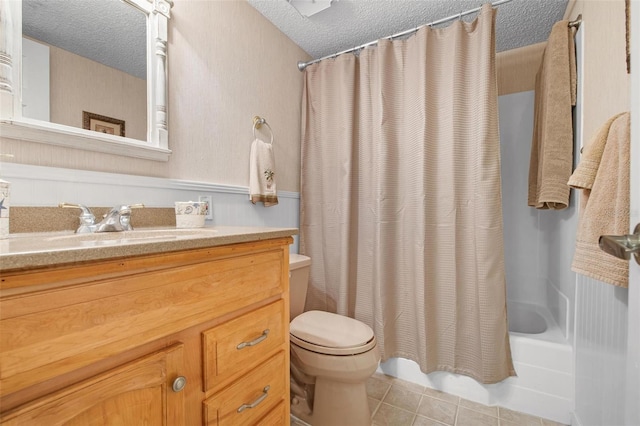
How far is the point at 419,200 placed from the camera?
1.60 meters

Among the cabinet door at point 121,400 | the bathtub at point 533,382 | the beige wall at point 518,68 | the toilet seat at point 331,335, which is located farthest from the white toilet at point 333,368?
the beige wall at point 518,68

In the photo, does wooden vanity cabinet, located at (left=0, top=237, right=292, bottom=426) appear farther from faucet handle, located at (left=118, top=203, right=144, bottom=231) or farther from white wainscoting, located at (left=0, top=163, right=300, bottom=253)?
white wainscoting, located at (left=0, top=163, right=300, bottom=253)

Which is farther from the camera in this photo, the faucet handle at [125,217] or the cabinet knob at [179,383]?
the faucet handle at [125,217]

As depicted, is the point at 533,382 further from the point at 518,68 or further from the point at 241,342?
the point at 518,68

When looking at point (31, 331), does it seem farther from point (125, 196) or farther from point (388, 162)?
point (388, 162)

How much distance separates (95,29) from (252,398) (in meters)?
1.37

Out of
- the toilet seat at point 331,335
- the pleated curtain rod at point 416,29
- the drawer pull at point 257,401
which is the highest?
the pleated curtain rod at point 416,29

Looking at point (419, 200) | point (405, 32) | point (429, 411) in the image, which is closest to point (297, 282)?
point (419, 200)

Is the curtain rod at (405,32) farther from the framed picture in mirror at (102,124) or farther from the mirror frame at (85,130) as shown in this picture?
the framed picture in mirror at (102,124)

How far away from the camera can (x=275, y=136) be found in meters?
1.88

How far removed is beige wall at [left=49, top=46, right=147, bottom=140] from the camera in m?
0.93

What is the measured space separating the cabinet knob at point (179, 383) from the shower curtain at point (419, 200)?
126 centimetres

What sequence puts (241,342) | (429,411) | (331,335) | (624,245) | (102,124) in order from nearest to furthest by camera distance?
1. (624,245)
2. (241,342)
3. (102,124)
4. (331,335)
5. (429,411)

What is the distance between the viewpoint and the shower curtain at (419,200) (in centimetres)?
146
